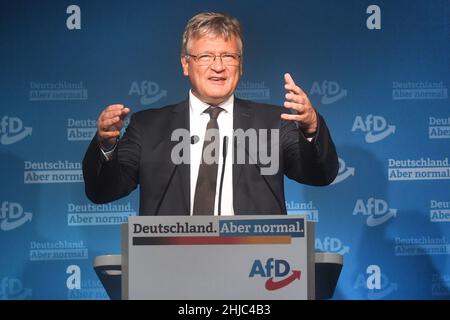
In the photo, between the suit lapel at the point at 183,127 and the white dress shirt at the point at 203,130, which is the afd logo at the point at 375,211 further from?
the suit lapel at the point at 183,127

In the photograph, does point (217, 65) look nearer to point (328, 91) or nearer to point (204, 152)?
point (204, 152)

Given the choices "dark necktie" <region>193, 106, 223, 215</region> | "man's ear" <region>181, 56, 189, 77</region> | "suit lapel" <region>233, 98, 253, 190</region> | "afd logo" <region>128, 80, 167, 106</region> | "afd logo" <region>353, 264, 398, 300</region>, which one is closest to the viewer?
"dark necktie" <region>193, 106, 223, 215</region>

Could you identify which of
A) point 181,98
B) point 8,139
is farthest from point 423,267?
point 8,139

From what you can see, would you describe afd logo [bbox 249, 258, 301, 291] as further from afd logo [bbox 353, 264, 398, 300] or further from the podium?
afd logo [bbox 353, 264, 398, 300]

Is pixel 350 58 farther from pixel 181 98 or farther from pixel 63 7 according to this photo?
pixel 63 7

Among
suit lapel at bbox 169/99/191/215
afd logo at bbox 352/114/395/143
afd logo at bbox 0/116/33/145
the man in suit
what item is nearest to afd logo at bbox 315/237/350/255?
the man in suit

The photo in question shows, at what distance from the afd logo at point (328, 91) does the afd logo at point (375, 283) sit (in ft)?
3.66

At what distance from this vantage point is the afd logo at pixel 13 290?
5449 mm

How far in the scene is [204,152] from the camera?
5.14m

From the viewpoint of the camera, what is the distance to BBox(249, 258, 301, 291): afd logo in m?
3.67

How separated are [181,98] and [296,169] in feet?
3.29

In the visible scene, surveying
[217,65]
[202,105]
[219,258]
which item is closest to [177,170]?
[202,105]

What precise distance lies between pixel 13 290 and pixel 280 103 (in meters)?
2.09
